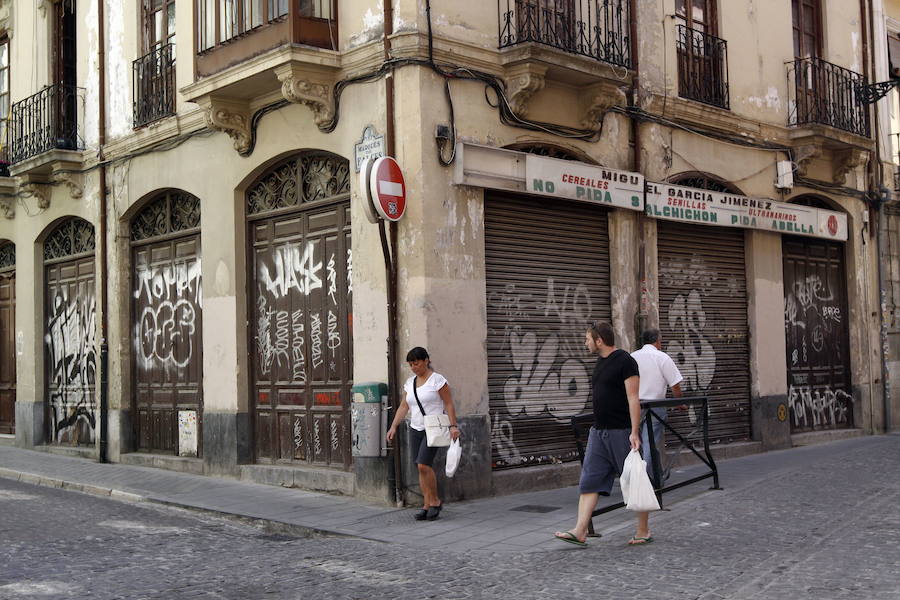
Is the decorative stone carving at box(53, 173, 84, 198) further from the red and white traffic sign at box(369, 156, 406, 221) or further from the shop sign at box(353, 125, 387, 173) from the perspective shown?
the red and white traffic sign at box(369, 156, 406, 221)

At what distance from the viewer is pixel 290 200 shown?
12.0 metres

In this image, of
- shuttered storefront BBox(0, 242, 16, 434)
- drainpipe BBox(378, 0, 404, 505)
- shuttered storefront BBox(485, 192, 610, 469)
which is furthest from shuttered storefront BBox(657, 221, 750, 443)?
shuttered storefront BBox(0, 242, 16, 434)

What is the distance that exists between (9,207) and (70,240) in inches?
74.3

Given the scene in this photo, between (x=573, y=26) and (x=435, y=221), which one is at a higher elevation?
(x=573, y=26)

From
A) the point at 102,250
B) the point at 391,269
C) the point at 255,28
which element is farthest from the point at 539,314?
the point at 102,250

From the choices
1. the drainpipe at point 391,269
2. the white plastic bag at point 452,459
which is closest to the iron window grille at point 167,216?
the drainpipe at point 391,269

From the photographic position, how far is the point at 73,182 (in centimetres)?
1535

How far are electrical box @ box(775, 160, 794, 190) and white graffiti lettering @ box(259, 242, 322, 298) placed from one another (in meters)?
7.49

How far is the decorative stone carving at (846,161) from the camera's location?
51.4ft

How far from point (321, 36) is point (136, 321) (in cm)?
576

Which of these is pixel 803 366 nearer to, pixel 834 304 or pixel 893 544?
pixel 834 304

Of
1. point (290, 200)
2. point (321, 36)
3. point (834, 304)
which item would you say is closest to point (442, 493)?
point (290, 200)

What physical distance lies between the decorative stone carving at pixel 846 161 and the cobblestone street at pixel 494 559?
7109mm

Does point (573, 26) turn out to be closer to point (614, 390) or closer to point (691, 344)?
point (691, 344)
